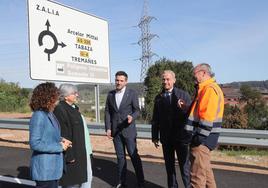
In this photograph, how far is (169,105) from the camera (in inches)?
233

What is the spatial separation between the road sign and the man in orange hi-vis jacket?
5731mm

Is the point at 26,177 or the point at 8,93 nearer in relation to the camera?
the point at 26,177

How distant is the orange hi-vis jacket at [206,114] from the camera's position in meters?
4.71

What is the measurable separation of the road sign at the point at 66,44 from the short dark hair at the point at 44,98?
5.54 metres

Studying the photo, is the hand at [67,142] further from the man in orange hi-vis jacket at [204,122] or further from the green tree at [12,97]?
the green tree at [12,97]

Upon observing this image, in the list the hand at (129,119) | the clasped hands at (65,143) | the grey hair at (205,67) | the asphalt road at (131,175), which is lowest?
the asphalt road at (131,175)

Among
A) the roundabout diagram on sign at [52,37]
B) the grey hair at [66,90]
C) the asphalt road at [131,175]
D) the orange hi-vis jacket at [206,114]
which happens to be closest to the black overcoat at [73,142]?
the grey hair at [66,90]

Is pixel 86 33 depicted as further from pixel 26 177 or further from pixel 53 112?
pixel 53 112

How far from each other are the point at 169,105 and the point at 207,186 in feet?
4.37

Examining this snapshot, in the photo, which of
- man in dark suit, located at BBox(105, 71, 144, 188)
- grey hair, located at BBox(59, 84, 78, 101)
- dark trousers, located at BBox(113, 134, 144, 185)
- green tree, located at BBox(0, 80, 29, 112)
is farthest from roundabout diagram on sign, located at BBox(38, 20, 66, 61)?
green tree, located at BBox(0, 80, 29, 112)

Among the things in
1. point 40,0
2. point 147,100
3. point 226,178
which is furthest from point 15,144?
point 147,100

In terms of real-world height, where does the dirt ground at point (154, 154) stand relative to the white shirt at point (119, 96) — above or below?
below

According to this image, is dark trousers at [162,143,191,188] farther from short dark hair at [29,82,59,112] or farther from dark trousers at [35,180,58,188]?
short dark hair at [29,82,59,112]

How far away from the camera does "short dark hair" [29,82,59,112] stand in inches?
168
